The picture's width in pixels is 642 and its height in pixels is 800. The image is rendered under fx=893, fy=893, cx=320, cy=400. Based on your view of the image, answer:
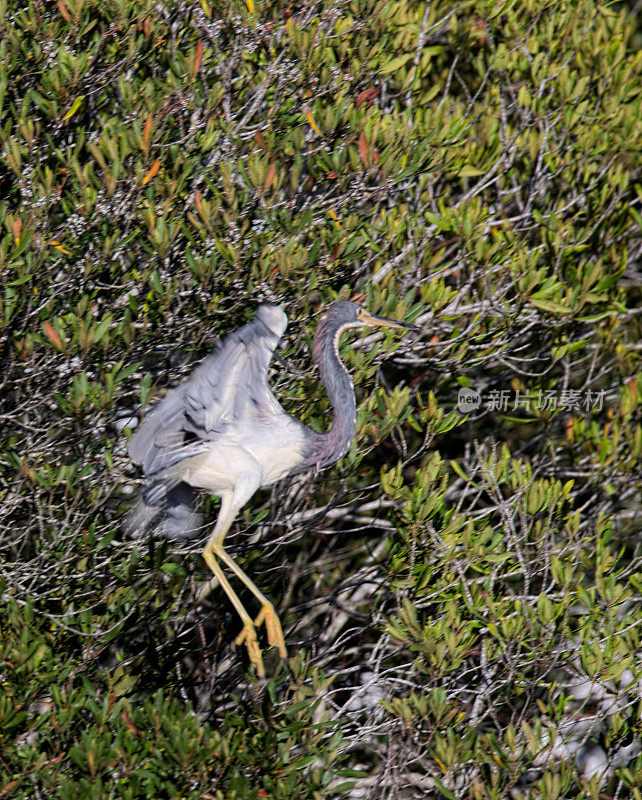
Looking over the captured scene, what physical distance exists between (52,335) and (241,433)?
0.94m

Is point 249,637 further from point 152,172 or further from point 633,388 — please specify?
point 633,388

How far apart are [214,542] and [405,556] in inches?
35.9

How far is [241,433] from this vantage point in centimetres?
404

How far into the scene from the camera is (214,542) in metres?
4.27

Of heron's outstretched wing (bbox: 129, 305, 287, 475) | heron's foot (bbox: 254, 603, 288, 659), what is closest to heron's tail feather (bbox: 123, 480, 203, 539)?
heron's outstretched wing (bbox: 129, 305, 287, 475)

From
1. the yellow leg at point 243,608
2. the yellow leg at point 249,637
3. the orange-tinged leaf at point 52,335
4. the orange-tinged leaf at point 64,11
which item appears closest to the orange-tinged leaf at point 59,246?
the orange-tinged leaf at point 52,335

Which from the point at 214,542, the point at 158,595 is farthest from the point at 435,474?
the point at 158,595

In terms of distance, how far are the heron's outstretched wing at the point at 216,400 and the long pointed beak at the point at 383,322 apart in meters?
0.59

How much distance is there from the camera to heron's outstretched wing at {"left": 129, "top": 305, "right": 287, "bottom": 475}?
365 centimetres

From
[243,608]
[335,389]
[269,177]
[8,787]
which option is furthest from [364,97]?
[8,787]

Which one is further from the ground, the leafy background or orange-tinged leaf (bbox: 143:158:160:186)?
orange-tinged leaf (bbox: 143:158:160:186)

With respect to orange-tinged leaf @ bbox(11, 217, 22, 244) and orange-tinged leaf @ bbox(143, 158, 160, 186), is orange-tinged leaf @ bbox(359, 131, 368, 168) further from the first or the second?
orange-tinged leaf @ bbox(11, 217, 22, 244)

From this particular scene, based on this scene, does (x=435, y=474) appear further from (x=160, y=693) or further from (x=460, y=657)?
(x=160, y=693)

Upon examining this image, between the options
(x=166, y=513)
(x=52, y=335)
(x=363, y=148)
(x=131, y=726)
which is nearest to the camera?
(x=131, y=726)
